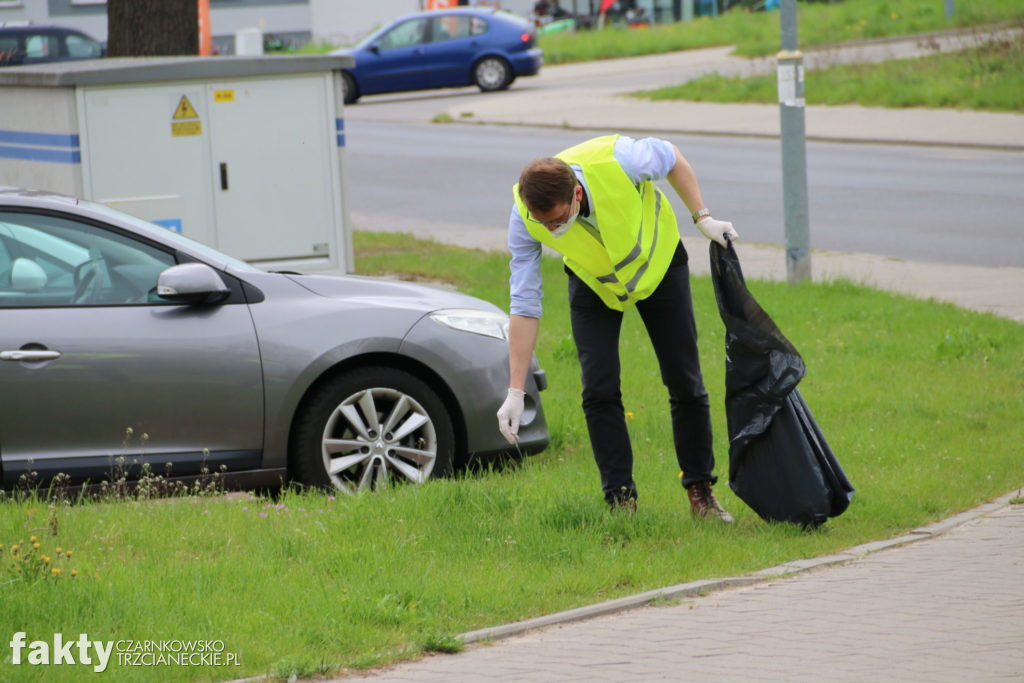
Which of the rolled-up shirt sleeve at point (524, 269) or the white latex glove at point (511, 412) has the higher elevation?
the rolled-up shirt sleeve at point (524, 269)

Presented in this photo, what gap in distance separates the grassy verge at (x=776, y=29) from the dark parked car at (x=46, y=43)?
14.7 m

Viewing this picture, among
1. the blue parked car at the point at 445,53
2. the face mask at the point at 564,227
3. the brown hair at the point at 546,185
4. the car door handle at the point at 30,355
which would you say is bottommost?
the car door handle at the point at 30,355

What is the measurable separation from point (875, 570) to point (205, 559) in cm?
239

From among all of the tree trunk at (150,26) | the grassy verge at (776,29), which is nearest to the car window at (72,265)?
the tree trunk at (150,26)

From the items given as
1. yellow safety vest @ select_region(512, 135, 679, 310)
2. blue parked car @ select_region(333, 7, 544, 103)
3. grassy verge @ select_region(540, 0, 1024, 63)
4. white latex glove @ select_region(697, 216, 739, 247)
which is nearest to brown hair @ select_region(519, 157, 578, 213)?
yellow safety vest @ select_region(512, 135, 679, 310)

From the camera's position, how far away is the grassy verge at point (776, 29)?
35000 mm

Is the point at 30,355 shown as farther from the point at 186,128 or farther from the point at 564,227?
the point at 186,128

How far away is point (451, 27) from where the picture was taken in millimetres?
31562

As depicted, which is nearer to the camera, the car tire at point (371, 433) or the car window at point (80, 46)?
the car tire at point (371, 433)

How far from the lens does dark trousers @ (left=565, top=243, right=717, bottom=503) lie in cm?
575

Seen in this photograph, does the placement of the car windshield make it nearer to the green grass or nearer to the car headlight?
the car headlight

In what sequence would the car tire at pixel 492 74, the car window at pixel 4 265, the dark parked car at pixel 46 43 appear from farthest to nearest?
the car tire at pixel 492 74 → the dark parked car at pixel 46 43 → the car window at pixel 4 265

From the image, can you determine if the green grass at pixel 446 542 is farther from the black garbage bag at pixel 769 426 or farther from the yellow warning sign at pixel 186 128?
the yellow warning sign at pixel 186 128

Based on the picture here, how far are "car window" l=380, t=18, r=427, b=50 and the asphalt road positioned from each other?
23.2ft
